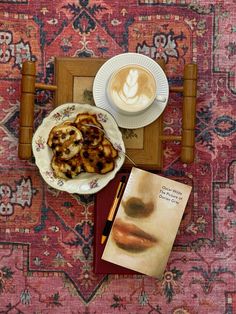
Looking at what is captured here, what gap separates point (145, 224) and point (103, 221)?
0.08 metres

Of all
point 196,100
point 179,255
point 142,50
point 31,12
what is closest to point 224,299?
point 179,255

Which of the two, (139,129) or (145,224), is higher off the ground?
(139,129)

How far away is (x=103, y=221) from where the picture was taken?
0.92 metres

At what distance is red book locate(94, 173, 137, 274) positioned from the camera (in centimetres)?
92

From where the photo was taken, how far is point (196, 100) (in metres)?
0.95

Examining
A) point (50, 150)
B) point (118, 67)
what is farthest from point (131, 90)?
point (50, 150)

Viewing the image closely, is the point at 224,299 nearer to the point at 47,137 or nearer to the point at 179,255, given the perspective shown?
the point at 179,255

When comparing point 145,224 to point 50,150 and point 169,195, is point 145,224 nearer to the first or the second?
point 169,195

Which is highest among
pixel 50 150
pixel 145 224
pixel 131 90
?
pixel 131 90

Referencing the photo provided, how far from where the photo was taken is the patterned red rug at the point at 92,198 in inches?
37.1

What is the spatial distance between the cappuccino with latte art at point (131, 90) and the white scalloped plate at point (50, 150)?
1.3 inches

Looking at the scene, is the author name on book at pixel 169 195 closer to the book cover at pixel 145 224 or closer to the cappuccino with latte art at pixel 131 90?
the book cover at pixel 145 224

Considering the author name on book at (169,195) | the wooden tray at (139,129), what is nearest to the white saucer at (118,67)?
the wooden tray at (139,129)

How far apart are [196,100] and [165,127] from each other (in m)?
0.08
